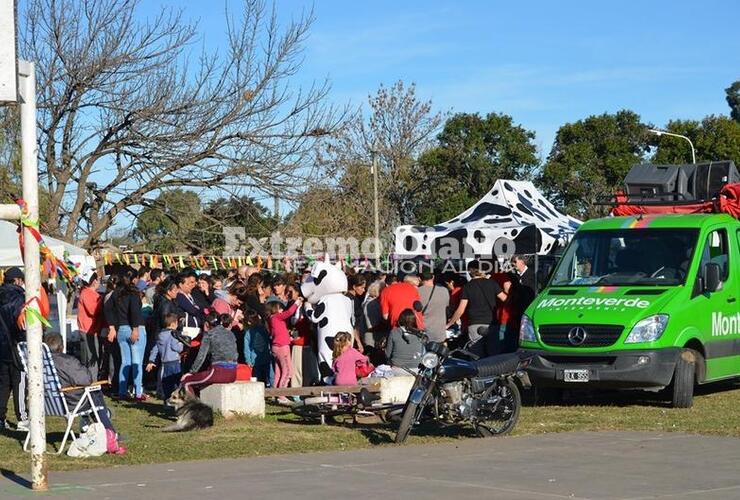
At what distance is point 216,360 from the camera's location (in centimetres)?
1423

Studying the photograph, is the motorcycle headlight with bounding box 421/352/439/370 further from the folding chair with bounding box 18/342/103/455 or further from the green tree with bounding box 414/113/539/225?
the green tree with bounding box 414/113/539/225

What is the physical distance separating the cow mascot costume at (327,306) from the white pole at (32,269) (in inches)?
250

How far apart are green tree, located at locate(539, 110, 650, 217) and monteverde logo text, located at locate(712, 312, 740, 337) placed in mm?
30570

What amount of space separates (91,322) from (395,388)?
670 cm

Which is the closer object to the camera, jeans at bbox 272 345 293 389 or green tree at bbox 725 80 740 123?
jeans at bbox 272 345 293 389

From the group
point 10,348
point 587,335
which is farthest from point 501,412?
point 10,348

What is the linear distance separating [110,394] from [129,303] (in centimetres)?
169

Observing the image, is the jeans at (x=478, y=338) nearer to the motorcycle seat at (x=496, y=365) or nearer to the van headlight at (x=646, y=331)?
the van headlight at (x=646, y=331)

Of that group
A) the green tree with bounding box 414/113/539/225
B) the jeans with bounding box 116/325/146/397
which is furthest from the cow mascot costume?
the green tree with bounding box 414/113/539/225

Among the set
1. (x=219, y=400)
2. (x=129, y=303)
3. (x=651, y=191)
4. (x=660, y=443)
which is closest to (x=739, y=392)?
(x=651, y=191)

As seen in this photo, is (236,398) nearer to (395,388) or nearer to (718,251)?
(395,388)

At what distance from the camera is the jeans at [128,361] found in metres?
17.2

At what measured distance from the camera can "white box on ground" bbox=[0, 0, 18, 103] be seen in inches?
340

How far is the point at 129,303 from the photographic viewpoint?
55.9 feet
